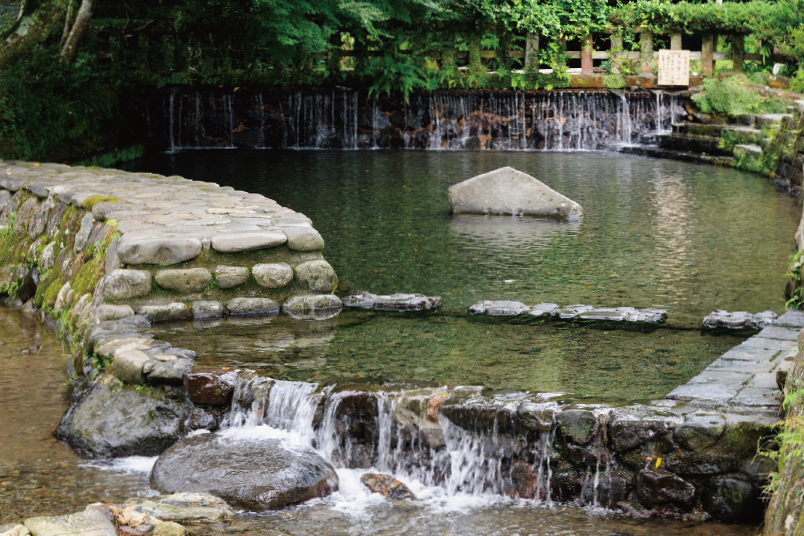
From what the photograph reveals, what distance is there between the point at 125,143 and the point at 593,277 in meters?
11.9

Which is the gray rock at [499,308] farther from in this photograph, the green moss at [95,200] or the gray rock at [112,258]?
the green moss at [95,200]

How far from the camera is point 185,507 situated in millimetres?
4738

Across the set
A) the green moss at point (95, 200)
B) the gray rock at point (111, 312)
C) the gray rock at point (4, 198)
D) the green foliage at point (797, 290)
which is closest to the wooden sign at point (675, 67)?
the green foliage at point (797, 290)

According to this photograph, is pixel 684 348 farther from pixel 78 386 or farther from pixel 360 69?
pixel 360 69

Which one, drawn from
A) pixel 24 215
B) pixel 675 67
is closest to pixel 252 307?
pixel 24 215

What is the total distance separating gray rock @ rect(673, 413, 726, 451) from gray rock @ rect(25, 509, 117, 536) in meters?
2.76

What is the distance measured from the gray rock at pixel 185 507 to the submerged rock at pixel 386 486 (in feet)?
2.67

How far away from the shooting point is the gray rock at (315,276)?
754 cm

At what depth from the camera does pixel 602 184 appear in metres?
14.0

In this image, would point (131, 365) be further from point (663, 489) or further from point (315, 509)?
point (663, 489)

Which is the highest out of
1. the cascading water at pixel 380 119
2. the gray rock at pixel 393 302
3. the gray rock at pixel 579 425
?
the cascading water at pixel 380 119

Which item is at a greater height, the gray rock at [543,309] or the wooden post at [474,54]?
the wooden post at [474,54]

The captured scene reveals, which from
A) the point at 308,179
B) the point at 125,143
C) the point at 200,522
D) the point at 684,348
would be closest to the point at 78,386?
the point at 200,522

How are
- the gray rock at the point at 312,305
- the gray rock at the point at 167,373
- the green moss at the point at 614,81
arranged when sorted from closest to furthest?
1. the gray rock at the point at 167,373
2. the gray rock at the point at 312,305
3. the green moss at the point at 614,81
